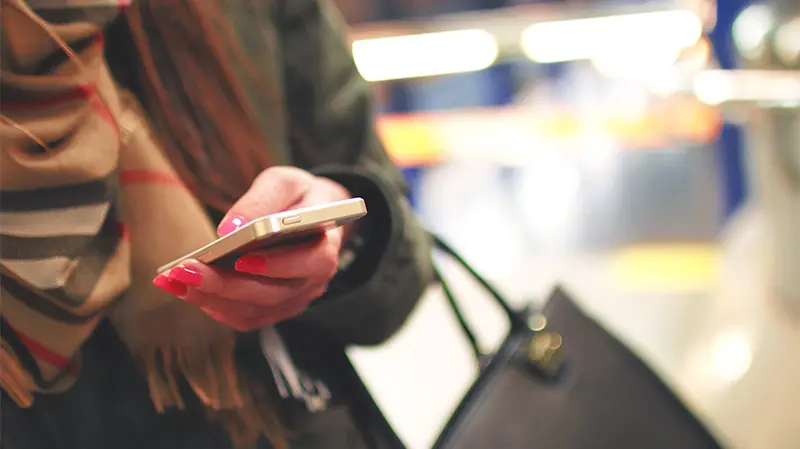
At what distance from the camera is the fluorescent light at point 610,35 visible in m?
0.85

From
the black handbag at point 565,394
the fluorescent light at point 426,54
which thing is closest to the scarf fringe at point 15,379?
the black handbag at point 565,394

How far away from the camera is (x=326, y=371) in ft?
1.45

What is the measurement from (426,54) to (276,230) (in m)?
0.69

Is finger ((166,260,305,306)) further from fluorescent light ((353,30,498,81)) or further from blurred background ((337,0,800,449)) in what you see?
fluorescent light ((353,30,498,81))

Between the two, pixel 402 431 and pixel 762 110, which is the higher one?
pixel 762 110

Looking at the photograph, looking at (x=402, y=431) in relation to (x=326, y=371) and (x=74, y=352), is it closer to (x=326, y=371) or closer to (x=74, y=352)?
(x=326, y=371)

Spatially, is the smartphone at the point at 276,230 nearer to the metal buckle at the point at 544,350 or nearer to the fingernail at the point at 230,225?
the fingernail at the point at 230,225

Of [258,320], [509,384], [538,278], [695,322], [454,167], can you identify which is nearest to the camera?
[258,320]

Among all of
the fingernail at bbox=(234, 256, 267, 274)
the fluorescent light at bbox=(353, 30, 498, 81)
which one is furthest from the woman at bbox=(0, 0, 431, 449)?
the fluorescent light at bbox=(353, 30, 498, 81)

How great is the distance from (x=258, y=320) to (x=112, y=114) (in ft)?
0.46

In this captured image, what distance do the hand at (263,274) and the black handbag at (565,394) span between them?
0.16 metres

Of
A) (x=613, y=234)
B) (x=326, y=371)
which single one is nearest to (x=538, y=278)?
(x=613, y=234)

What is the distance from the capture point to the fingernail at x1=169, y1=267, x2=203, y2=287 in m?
0.29

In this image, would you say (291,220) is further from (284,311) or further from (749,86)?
(749,86)
